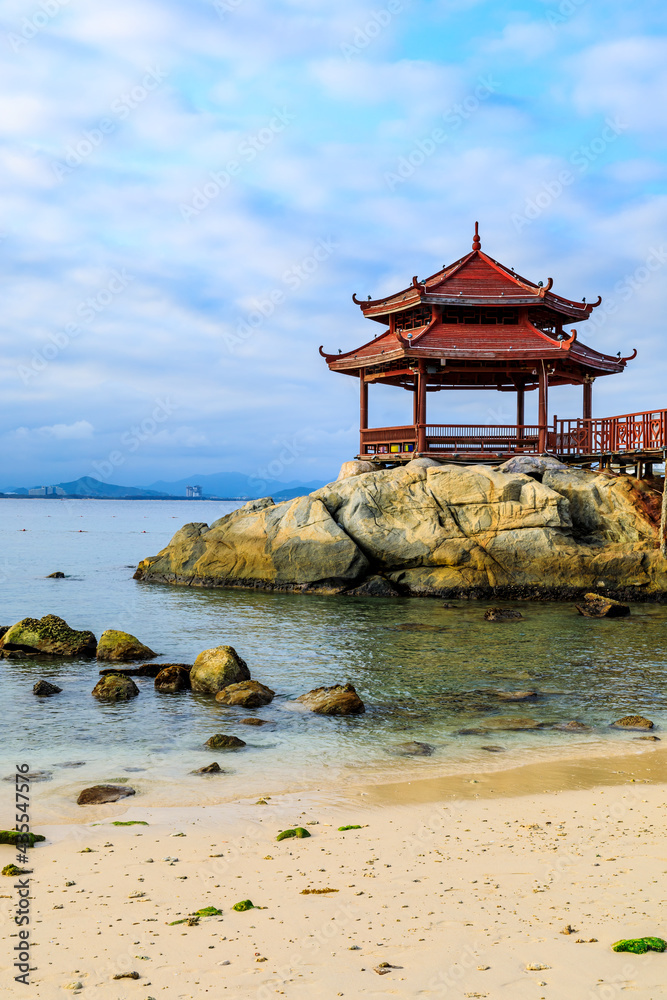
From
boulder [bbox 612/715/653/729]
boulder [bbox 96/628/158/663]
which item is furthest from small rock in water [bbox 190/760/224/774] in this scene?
boulder [bbox 96/628/158/663]

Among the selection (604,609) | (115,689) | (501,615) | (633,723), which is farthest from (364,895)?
(604,609)

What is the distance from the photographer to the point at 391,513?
1061 inches

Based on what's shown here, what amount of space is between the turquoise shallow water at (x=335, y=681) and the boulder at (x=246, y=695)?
0.23m

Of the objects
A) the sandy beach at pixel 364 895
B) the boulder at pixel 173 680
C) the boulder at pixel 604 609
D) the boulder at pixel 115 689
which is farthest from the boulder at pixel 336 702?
the boulder at pixel 604 609

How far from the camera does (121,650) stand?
56.0 ft

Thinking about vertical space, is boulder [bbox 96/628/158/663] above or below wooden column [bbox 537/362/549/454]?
below

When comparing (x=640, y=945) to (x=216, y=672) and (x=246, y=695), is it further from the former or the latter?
(x=216, y=672)

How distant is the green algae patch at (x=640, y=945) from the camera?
5.06 meters

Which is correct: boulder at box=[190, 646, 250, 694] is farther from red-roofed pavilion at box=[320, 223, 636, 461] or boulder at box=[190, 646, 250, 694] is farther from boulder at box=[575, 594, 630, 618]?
red-roofed pavilion at box=[320, 223, 636, 461]

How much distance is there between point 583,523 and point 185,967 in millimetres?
24040

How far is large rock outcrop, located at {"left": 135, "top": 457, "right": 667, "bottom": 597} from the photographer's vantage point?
2517cm

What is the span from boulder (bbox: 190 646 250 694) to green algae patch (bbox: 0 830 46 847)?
21.7 feet

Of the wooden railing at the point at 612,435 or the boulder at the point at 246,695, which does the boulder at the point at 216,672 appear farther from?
the wooden railing at the point at 612,435

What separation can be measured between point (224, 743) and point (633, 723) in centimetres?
637
